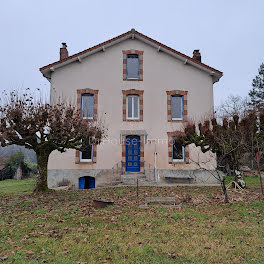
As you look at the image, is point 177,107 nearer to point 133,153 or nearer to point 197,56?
point 133,153

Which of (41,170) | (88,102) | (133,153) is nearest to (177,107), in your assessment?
(133,153)

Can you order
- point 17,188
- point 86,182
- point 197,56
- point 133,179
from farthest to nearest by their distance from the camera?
point 197,56
point 86,182
point 17,188
point 133,179

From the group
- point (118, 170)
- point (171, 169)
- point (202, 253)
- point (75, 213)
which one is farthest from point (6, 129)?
point (171, 169)

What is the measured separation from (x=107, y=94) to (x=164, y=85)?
12.9 feet

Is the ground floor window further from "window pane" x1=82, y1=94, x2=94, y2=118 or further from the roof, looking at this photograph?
the roof

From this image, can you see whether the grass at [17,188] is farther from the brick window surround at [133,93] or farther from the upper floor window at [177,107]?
the upper floor window at [177,107]

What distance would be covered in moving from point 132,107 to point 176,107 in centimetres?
303

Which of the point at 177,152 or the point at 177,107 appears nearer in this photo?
the point at 177,152

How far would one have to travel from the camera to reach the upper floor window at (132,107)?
713 inches

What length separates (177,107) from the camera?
18.4 meters

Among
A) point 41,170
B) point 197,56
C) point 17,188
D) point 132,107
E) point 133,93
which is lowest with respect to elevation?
point 17,188

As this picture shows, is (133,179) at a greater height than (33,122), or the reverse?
(33,122)

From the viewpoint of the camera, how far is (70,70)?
18.1 meters

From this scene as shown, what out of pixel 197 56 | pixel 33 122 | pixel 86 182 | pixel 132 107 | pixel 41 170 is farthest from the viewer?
pixel 197 56
